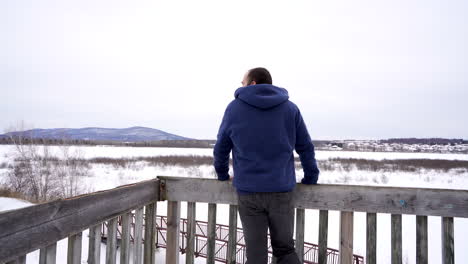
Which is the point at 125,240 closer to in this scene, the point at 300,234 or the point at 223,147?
the point at 223,147

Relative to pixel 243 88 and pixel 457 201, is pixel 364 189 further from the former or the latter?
pixel 243 88

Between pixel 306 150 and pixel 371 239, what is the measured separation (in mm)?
706

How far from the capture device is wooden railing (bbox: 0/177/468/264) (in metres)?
1.33

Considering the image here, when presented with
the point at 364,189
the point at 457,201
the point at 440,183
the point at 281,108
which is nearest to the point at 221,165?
the point at 281,108

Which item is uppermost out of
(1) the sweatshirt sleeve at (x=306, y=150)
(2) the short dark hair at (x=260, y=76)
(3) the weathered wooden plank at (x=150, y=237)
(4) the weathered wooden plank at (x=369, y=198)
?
(2) the short dark hair at (x=260, y=76)

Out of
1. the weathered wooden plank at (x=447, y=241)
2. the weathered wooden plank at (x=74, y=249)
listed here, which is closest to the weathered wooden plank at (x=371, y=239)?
the weathered wooden plank at (x=447, y=241)

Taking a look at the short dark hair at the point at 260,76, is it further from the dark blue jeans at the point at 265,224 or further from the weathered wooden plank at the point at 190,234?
the weathered wooden plank at the point at 190,234

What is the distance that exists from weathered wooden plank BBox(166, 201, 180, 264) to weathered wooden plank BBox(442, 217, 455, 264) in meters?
1.77

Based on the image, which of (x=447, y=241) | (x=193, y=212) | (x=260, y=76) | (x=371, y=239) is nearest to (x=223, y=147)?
(x=260, y=76)

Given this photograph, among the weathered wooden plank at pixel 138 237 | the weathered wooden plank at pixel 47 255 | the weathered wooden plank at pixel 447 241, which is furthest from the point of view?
the weathered wooden plank at pixel 138 237

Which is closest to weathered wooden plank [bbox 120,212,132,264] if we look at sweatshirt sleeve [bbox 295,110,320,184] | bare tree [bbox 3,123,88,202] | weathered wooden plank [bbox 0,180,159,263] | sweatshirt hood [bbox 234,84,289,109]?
weathered wooden plank [bbox 0,180,159,263]

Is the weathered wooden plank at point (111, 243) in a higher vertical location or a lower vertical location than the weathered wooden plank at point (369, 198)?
lower

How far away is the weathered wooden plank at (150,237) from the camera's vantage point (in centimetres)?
214

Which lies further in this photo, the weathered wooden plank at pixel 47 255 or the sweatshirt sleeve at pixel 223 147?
the sweatshirt sleeve at pixel 223 147
